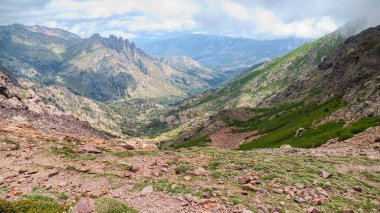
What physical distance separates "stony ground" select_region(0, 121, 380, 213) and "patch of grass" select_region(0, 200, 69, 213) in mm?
2116

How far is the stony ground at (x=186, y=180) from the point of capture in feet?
75.6

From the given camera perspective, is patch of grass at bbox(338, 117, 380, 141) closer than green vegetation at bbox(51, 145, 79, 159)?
No

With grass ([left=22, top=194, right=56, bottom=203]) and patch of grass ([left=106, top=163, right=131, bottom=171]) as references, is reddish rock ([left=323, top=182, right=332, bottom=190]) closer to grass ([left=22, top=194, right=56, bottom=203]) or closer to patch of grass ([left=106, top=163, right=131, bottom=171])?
patch of grass ([left=106, top=163, right=131, bottom=171])

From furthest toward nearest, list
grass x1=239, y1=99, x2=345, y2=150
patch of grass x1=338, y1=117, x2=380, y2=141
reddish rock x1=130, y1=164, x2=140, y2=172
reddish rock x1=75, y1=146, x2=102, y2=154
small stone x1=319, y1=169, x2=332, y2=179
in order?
grass x1=239, y1=99, x2=345, y2=150 < patch of grass x1=338, y1=117, x2=380, y2=141 < reddish rock x1=75, y1=146, x2=102, y2=154 < small stone x1=319, y1=169, x2=332, y2=179 < reddish rock x1=130, y1=164, x2=140, y2=172

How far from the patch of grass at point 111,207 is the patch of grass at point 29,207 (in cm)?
174

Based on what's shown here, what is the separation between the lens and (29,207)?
63.6 ft

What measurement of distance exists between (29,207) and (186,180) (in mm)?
11584

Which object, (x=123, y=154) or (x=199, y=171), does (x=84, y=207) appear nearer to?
(x=199, y=171)

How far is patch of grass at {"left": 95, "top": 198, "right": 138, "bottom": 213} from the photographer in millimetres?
19734

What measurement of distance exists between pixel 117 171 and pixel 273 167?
13.7 metres

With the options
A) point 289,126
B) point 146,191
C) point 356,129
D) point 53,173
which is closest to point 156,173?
point 146,191

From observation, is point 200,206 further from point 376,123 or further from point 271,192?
point 376,123

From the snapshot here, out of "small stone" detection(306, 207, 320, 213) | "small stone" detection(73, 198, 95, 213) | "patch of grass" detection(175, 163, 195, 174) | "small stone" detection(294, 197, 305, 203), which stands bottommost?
"small stone" detection(306, 207, 320, 213)

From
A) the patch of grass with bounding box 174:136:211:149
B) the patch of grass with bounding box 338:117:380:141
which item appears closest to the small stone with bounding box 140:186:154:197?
the patch of grass with bounding box 338:117:380:141
